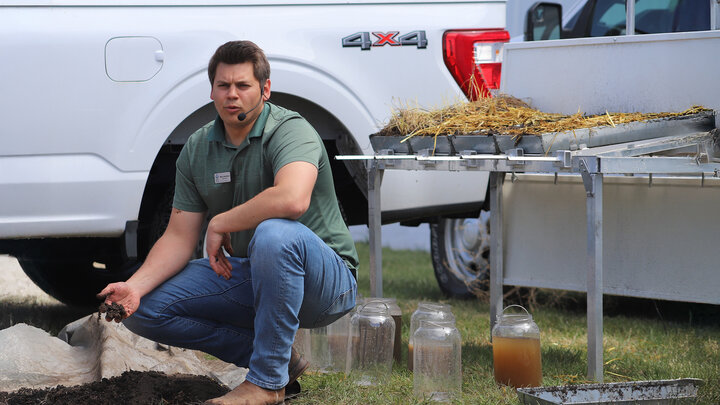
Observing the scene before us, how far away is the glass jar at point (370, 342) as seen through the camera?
3965 millimetres

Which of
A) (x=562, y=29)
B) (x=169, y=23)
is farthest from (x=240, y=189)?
(x=562, y=29)

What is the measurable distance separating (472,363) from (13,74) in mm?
2352

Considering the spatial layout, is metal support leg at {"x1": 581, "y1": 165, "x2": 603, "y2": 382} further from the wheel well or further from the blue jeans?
the wheel well

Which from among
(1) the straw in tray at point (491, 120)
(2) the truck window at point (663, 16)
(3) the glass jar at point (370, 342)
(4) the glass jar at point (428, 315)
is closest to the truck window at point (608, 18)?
(2) the truck window at point (663, 16)

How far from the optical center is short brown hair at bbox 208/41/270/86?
3457mm

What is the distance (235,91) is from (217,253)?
0.59m

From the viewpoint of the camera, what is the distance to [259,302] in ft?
10.7

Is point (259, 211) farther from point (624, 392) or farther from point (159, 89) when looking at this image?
point (624, 392)

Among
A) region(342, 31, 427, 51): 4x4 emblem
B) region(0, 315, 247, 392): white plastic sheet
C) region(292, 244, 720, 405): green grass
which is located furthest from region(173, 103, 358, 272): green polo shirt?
region(342, 31, 427, 51): 4x4 emblem

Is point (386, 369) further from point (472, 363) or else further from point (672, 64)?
point (672, 64)

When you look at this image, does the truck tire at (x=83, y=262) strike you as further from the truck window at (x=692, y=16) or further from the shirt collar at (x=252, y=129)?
the truck window at (x=692, y=16)

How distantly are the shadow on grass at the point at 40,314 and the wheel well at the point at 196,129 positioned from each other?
2.95 ft

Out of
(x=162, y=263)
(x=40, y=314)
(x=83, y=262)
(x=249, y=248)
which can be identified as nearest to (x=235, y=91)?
(x=249, y=248)

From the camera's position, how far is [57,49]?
411 cm
